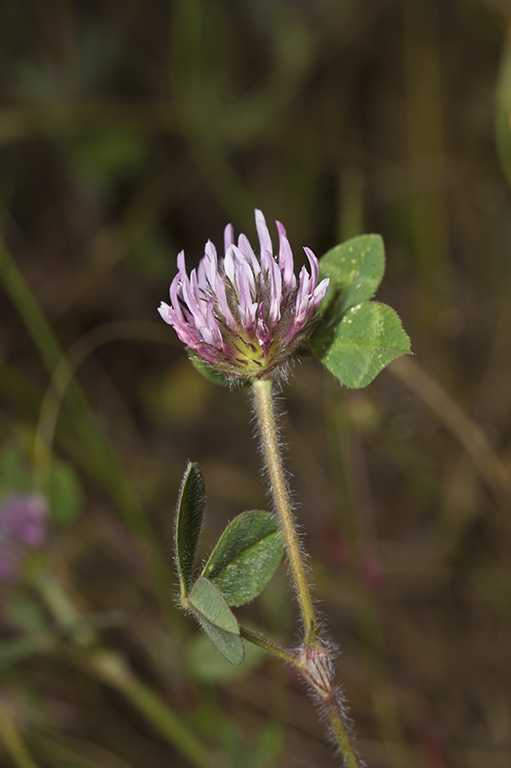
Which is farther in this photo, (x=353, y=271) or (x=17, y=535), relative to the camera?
(x=17, y=535)

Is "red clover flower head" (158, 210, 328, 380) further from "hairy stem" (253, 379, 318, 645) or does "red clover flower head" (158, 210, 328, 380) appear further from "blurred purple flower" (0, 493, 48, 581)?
"blurred purple flower" (0, 493, 48, 581)

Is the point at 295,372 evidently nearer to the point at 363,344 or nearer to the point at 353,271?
the point at 353,271

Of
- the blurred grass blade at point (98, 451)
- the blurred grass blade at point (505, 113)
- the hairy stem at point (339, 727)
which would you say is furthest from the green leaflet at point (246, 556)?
the blurred grass blade at point (505, 113)

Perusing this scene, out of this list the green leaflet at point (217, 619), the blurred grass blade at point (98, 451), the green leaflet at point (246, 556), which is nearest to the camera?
the green leaflet at point (217, 619)

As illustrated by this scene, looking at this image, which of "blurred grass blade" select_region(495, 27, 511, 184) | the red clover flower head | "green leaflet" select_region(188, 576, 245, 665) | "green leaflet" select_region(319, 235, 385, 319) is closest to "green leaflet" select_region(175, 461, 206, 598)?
"green leaflet" select_region(188, 576, 245, 665)

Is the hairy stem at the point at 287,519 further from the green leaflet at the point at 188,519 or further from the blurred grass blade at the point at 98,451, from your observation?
the blurred grass blade at the point at 98,451

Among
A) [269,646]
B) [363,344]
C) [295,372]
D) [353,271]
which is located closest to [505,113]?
[295,372]
